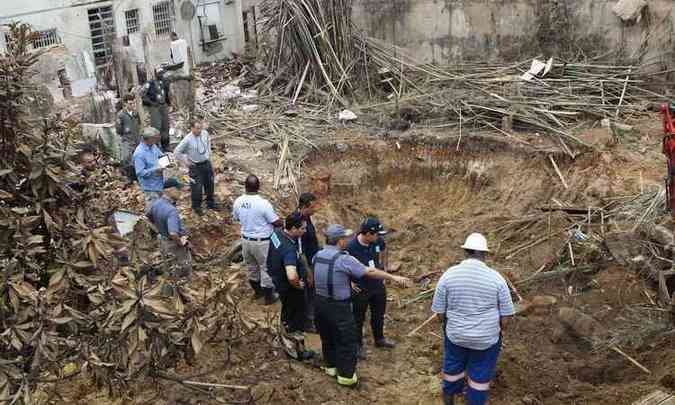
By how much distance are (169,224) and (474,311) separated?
11.8 feet

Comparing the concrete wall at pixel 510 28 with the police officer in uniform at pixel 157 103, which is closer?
the police officer in uniform at pixel 157 103

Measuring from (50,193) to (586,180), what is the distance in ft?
27.3

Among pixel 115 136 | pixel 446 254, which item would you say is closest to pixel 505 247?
pixel 446 254

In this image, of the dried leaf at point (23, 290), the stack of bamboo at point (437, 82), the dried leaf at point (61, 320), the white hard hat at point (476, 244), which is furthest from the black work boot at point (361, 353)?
the stack of bamboo at point (437, 82)

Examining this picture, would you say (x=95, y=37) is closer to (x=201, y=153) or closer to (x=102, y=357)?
(x=201, y=153)

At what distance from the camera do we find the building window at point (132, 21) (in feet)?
57.5

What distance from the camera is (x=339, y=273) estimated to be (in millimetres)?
6879

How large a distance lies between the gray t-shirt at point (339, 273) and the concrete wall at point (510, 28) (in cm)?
941

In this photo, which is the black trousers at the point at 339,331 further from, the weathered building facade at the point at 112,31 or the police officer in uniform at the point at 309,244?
the weathered building facade at the point at 112,31

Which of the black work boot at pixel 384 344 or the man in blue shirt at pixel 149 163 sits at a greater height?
the man in blue shirt at pixel 149 163

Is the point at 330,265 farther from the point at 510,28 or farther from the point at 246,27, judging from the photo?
the point at 246,27

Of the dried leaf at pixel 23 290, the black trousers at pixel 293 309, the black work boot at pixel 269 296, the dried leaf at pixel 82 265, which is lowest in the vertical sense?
the black work boot at pixel 269 296

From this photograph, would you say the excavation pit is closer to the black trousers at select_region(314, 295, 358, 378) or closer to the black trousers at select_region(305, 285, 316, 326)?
the black trousers at select_region(314, 295, 358, 378)

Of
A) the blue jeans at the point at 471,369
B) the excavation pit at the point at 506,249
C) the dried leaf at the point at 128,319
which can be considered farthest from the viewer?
the excavation pit at the point at 506,249
